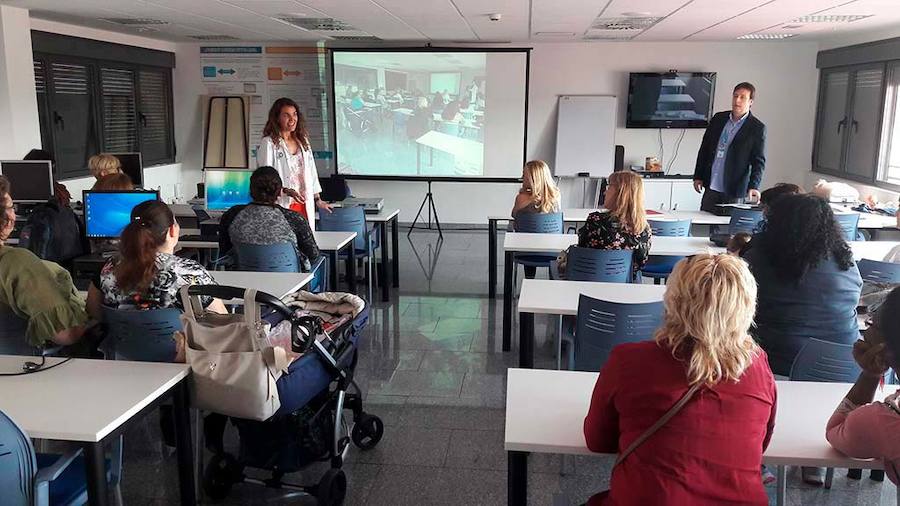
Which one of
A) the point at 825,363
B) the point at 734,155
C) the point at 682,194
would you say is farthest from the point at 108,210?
the point at 682,194

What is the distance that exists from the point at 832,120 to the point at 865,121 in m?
0.91

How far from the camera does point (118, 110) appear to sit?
27.9 feet

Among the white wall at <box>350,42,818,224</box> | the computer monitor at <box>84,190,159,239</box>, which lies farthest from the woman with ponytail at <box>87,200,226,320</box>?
the white wall at <box>350,42,818,224</box>

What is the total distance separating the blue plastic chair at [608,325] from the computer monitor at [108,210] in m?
3.15

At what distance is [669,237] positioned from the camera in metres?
5.13

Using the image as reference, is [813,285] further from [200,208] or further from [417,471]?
[200,208]

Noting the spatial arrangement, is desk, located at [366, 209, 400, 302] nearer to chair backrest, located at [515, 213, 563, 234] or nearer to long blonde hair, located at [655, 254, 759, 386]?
chair backrest, located at [515, 213, 563, 234]

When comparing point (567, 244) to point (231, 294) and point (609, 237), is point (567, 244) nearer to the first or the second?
point (609, 237)

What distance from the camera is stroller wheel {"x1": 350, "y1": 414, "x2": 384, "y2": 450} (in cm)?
326

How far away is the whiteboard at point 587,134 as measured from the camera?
9367 mm

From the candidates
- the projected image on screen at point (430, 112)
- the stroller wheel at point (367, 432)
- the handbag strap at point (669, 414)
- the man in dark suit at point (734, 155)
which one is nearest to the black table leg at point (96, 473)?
the stroller wheel at point (367, 432)

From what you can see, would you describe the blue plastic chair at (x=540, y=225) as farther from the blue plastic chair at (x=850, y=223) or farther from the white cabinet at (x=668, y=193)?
the white cabinet at (x=668, y=193)

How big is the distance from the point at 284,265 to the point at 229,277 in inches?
18.8

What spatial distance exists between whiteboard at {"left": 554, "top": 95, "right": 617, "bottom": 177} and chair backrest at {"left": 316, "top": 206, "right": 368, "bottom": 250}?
14.4 feet
